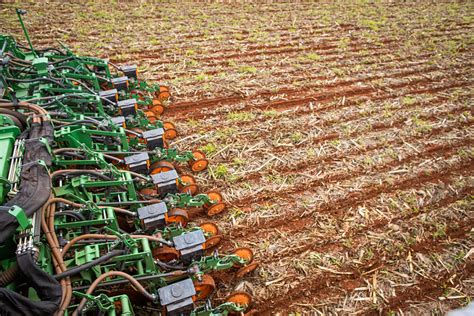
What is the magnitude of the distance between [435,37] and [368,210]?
1073cm

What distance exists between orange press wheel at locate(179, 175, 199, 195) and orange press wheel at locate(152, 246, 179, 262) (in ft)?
4.39

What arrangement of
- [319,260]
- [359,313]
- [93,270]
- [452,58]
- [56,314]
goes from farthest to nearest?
[452,58] → [319,260] → [359,313] → [93,270] → [56,314]

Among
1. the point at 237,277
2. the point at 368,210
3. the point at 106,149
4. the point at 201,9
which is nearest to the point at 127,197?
the point at 106,149

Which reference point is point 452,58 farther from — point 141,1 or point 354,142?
point 141,1

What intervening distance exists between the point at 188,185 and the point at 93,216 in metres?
1.81

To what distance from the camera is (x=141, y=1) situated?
15930mm

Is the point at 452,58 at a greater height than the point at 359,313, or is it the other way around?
the point at 452,58

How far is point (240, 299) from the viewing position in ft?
13.7

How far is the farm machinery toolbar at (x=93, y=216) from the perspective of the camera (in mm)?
3172

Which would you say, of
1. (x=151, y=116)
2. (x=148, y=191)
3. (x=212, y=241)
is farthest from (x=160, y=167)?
(x=151, y=116)

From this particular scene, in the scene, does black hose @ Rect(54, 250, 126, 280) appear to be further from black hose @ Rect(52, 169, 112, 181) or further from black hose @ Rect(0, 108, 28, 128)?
black hose @ Rect(0, 108, 28, 128)

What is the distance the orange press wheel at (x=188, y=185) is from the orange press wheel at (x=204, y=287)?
1733 millimetres

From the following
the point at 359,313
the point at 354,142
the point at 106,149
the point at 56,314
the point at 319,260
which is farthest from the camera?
the point at 354,142

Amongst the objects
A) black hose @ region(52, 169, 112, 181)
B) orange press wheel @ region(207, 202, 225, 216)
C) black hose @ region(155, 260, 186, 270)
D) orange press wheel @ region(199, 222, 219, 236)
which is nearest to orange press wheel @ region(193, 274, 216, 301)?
black hose @ region(155, 260, 186, 270)
